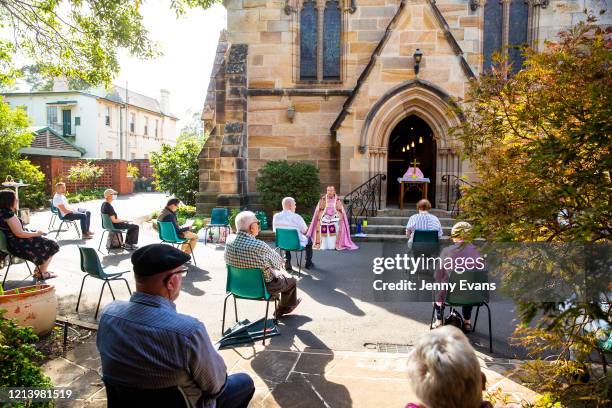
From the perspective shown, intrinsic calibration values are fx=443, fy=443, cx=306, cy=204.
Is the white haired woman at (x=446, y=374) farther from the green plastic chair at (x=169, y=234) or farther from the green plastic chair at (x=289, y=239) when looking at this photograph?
the green plastic chair at (x=169, y=234)

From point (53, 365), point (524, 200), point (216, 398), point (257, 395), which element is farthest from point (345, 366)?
point (53, 365)

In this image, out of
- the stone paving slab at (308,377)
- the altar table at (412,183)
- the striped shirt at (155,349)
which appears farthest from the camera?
the altar table at (412,183)

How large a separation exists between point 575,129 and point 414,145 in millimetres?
13676

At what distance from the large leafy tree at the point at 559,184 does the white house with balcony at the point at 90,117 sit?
37784mm

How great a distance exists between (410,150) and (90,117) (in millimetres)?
30834

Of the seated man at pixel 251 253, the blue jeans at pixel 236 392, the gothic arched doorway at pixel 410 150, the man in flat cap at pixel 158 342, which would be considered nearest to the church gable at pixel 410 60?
the gothic arched doorway at pixel 410 150

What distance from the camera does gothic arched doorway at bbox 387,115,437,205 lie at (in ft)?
52.1

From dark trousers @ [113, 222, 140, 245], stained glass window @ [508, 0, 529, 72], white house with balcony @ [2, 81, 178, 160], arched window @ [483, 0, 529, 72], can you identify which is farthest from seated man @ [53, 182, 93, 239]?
white house with balcony @ [2, 81, 178, 160]

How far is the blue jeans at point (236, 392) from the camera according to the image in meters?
2.87

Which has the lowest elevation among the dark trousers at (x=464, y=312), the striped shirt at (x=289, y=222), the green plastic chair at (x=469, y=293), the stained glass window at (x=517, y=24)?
the dark trousers at (x=464, y=312)

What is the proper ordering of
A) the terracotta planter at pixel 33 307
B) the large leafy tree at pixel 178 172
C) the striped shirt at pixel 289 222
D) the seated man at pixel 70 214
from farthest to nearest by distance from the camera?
the large leafy tree at pixel 178 172 < the seated man at pixel 70 214 < the striped shirt at pixel 289 222 < the terracotta planter at pixel 33 307

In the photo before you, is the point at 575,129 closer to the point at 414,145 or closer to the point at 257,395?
the point at 257,395

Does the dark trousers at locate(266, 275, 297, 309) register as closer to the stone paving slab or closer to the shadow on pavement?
the shadow on pavement

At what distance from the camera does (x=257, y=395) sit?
381 cm
